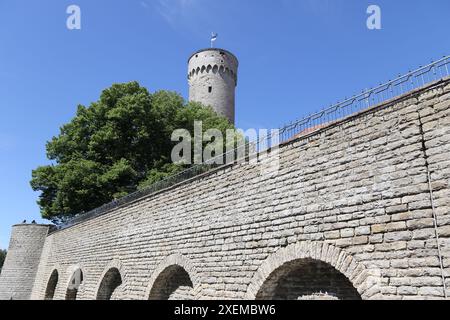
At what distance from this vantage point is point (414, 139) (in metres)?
5.26

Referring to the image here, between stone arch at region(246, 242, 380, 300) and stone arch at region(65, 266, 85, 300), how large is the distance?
406 inches

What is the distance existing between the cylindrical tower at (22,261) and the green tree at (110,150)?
1697mm

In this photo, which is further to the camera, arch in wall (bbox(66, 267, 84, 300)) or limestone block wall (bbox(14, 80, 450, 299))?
arch in wall (bbox(66, 267, 84, 300))

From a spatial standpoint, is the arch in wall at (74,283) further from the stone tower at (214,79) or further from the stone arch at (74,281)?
the stone tower at (214,79)

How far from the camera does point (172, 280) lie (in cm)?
986

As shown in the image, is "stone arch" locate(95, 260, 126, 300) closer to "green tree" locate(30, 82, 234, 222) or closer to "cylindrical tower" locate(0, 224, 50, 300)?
"green tree" locate(30, 82, 234, 222)

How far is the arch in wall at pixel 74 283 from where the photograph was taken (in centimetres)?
1484

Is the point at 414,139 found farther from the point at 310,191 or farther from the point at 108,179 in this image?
the point at 108,179

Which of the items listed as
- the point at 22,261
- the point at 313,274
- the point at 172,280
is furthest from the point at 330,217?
the point at 22,261

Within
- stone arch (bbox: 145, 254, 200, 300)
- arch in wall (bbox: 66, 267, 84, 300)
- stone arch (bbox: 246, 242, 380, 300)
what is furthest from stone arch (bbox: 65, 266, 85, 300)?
stone arch (bbox: 246, 242, 380, 300)

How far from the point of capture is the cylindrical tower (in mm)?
21781

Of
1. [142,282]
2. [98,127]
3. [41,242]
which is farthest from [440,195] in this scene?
[41,242]

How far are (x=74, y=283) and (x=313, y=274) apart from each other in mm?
12235

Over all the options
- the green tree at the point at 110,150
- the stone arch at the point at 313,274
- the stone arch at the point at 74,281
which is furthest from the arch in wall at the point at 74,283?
the stone arch at the point at 313,274
